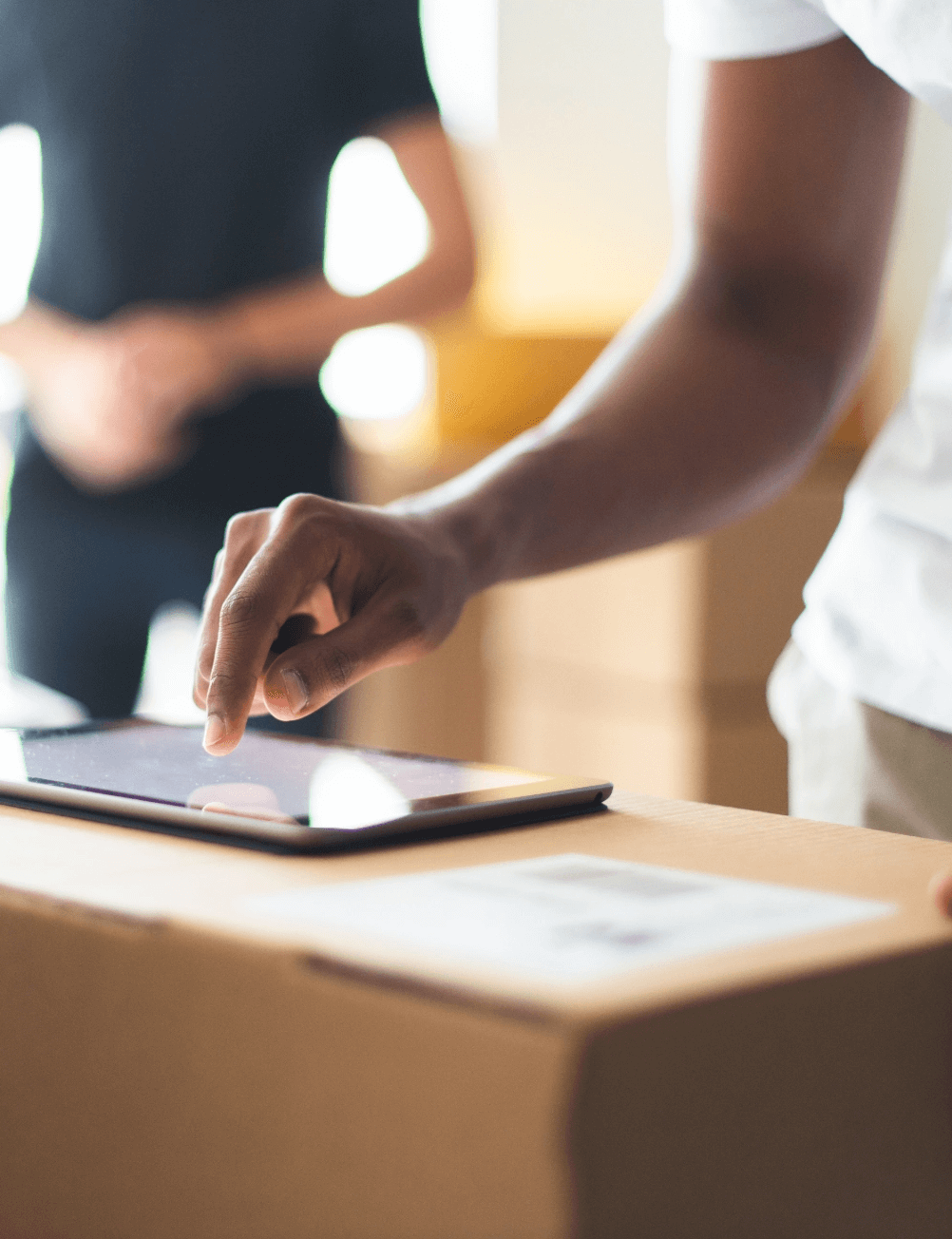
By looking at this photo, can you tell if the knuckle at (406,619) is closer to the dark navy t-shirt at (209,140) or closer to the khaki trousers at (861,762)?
the khaki trousers at (861,762)

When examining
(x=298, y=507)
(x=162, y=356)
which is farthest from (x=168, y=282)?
(x=298, y=507)

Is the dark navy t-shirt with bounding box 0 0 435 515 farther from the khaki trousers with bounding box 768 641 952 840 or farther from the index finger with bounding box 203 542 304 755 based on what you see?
the index finger with bounding box 203 542 304 755

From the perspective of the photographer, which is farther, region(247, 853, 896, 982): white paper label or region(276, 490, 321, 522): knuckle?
region(276, 490, 321, 522): knuckle

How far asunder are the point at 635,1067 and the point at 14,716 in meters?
1.00

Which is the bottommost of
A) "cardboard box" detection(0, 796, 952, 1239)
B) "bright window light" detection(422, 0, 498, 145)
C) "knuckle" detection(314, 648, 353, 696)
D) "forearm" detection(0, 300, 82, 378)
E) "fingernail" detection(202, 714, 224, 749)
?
"cardboard box" detection(0, 796, 952, 1239)

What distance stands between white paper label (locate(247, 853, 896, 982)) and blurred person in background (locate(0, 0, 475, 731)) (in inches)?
38.9

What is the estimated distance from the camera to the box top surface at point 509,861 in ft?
0.94

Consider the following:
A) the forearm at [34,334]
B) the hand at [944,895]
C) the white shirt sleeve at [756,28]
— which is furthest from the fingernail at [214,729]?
the forearm at [34,334]

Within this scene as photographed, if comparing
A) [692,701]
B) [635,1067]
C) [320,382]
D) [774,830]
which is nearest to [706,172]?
[774,830]

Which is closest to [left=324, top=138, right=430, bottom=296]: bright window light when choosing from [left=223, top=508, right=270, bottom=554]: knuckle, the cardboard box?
[left=223, top=508, right=270, bottom=554]: knuckle

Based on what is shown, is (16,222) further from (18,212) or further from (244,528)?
(244,528)

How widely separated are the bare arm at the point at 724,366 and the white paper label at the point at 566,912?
0.68 ft

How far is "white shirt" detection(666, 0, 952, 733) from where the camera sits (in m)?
0.64

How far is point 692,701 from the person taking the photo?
72.4 inches
